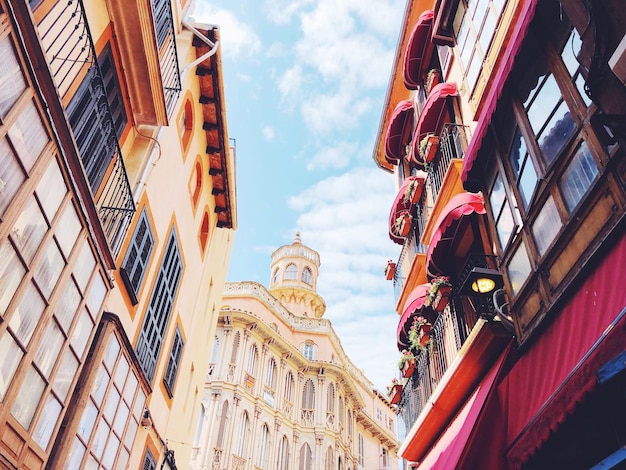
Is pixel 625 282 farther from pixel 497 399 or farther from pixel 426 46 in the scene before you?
pixel 426 46

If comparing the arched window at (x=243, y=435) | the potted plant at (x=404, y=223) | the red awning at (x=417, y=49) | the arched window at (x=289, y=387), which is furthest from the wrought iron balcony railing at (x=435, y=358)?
the arched window at (x=289, y=387)

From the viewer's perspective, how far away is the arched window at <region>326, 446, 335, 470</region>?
34.1 meters

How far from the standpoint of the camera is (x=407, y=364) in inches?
522

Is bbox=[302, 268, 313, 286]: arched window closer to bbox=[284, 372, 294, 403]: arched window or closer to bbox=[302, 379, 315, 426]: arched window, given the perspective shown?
bbox=[302, 379, 315, 426]: arched window

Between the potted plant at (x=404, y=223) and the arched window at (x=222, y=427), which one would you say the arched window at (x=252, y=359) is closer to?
the arched window at (x=222, y=427)

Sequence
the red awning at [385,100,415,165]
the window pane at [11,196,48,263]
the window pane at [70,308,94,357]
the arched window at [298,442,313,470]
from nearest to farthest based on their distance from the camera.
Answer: the window pane at [11,196,48,263], the window pane at [70,308,94,357], the red awning at [385,100,415,165], the arched window at [298,442,313,470]

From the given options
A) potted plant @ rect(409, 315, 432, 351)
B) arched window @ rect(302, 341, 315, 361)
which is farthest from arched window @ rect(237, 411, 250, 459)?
potted plant @ rect(409, 315, 432, 351)

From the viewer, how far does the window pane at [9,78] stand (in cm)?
493

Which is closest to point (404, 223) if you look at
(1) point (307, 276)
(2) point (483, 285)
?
(2) point (483, 285)

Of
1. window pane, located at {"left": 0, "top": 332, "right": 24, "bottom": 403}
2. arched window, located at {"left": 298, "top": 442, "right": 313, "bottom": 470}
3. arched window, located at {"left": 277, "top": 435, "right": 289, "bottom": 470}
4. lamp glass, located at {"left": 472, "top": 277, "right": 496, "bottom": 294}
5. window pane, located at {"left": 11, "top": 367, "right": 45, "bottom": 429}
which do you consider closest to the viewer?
window pane, located at {"left": 0, "top": 332, "right": 24, "bottom": 403}

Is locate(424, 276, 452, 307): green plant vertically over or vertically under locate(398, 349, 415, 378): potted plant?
over

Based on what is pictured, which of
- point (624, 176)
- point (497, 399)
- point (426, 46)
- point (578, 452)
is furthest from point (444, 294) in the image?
point (426, 46)

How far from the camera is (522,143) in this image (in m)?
7.44

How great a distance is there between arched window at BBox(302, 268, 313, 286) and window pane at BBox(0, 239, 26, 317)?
151 feet
